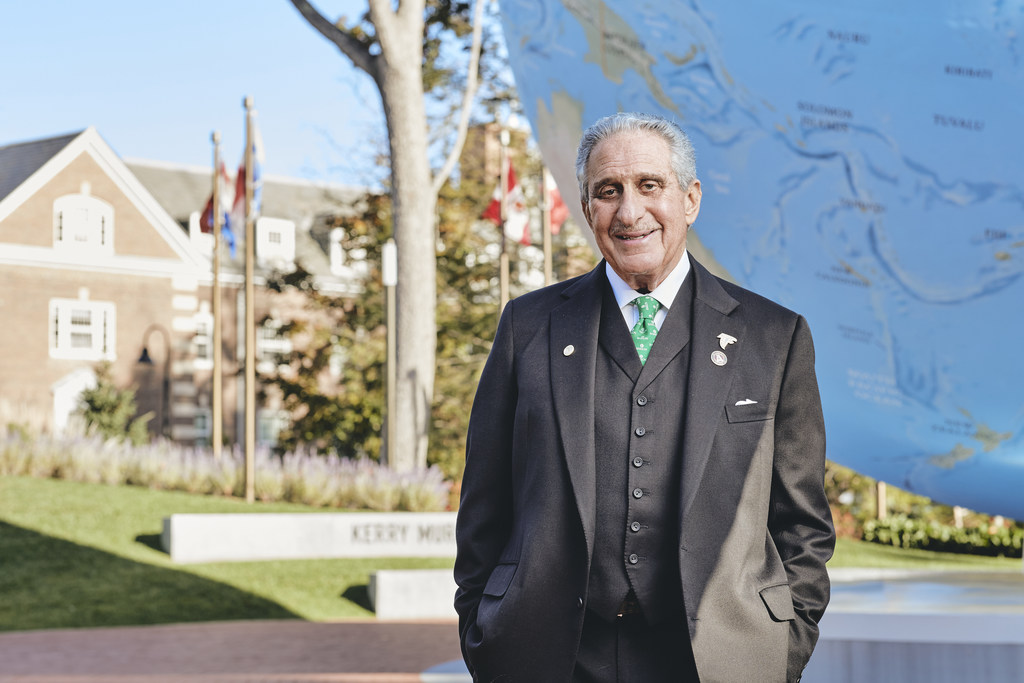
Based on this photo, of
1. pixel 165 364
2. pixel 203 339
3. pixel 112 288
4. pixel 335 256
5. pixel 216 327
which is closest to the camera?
pixel 216 327

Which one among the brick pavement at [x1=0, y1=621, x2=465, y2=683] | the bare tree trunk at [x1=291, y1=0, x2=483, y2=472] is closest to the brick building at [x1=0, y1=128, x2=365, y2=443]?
the bare tree trunk at [x1=291, y1=0, x2=483, y2=472]

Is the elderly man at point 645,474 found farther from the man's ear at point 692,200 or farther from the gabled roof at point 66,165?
the gabled roof at point 66,165

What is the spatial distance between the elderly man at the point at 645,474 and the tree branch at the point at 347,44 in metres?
13.9

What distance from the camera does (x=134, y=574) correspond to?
38.2 ft

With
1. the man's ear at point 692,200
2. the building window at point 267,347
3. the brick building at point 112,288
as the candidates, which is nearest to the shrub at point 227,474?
the brick building at point 112,288

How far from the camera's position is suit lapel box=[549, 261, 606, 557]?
2199mm

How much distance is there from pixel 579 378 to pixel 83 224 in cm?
2817

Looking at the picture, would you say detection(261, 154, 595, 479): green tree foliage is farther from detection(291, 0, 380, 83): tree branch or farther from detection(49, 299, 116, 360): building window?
detection(49, 299, 116, 360): building window

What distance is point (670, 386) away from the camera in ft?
7.42

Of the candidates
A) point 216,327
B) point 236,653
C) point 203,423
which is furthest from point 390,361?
point 203,423

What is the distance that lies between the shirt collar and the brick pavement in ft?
16.5

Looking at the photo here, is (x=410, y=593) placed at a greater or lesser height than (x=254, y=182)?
lesser

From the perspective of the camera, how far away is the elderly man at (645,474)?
218 centimetres

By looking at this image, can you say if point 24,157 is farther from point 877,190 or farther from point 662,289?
point 662,289
